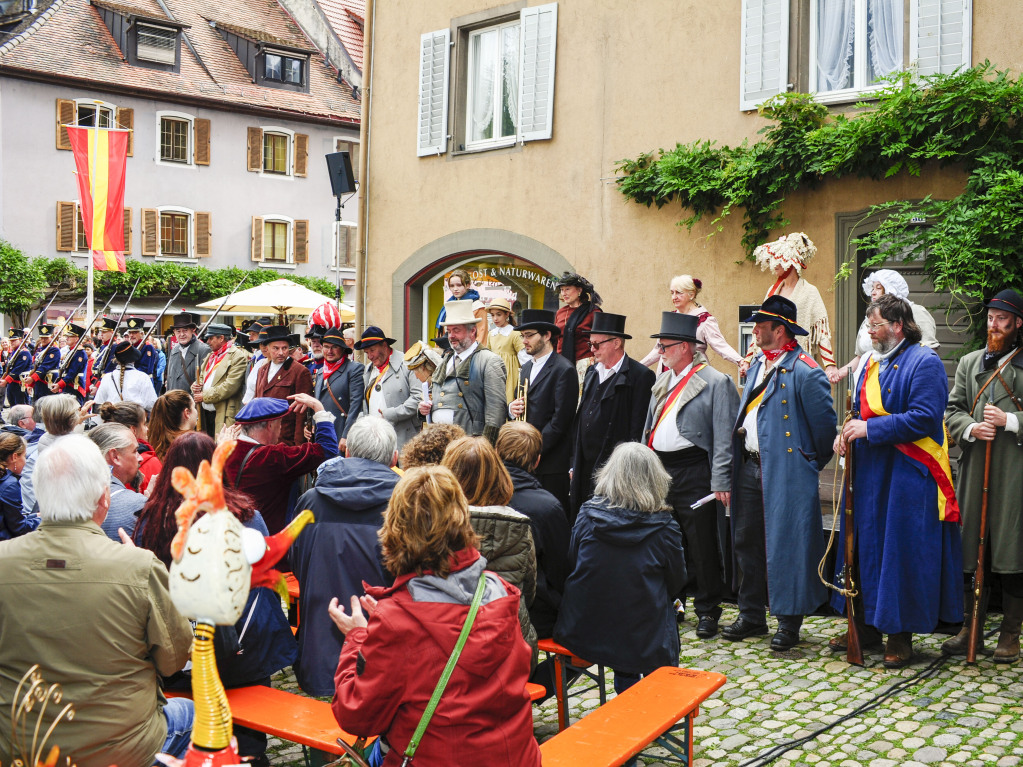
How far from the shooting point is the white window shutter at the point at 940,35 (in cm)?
906

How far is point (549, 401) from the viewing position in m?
8.21

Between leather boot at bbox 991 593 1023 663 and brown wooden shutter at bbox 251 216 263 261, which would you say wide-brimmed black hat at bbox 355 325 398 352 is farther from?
brown wooden shutter at bbox 251 216 263 261

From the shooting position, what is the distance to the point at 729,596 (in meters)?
7.62

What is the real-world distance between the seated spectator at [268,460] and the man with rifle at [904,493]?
10.2ft

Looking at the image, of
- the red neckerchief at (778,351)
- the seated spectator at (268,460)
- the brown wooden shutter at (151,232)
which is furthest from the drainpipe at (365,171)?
the brown wooden shutter at (151,232)

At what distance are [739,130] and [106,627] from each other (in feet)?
28.4

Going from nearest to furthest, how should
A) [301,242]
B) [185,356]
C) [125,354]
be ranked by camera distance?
[125,354]
[185,356]
[301,242]

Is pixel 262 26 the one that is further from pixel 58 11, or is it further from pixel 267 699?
pixel 267 699

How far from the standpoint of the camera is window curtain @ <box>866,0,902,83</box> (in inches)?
378

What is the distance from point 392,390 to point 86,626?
Answer: 20.9 feet

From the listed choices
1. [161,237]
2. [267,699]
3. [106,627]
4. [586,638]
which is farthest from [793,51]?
[161,237]

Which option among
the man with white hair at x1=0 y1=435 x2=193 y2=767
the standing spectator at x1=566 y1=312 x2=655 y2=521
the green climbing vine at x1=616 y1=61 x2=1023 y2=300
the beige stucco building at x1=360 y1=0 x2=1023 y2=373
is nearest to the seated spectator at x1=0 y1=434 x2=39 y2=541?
the man with white hair at x1=0 y1=435 x2=193 y2=767

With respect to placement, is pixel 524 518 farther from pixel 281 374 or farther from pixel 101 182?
pixel 101 182

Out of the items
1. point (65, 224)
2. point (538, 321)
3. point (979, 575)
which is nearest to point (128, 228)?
point (65, 224)
